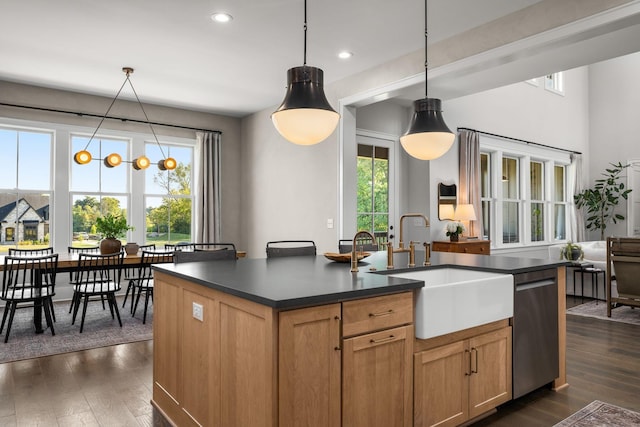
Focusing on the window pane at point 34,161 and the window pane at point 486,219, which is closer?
the window pane at point 34,161

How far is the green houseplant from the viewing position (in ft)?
30.4

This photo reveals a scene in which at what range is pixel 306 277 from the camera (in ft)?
7.54

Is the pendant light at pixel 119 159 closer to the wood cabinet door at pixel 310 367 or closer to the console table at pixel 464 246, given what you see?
the console table at pixel 464 246

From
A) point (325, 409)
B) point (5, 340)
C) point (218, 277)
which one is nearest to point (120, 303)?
point (5, 340)

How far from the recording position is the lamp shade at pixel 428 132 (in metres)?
2.90

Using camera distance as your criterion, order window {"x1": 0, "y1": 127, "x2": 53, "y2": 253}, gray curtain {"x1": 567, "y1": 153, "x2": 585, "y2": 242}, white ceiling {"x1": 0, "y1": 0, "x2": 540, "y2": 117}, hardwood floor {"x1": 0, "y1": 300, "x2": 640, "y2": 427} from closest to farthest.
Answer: hardwood floor {"x1": 0, "y1": 300, "x2": 640, "y2": 427}, white ceiling {"x1": 0, "y1": 0, "x2": 540, "y2": 117}, window {"x1": 0, "y1": 127, "x2": 53, "y2": 253}, gray curtain {"x1": 567, "y1": 153, "x2": 585, "y2": 242}

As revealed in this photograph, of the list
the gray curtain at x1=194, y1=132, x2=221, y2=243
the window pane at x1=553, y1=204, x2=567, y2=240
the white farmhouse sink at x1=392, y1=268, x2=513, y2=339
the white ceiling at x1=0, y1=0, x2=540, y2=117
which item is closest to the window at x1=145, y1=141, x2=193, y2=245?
the gray curtain at x1=194, y1=132, x2=221, y2=243

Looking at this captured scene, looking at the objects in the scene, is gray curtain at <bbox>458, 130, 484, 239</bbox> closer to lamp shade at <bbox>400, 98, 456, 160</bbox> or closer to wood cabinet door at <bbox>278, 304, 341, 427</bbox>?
lamp shade at <bbox>400, 98, 456, 160</bbox>

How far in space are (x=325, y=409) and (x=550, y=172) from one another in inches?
342

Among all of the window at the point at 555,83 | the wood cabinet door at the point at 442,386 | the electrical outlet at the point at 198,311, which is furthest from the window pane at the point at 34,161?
the window at the point at 555,83

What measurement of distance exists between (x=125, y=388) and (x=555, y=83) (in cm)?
955

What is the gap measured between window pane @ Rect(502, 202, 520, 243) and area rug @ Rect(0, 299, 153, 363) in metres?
6.15

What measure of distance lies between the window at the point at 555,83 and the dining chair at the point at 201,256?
8162 mm

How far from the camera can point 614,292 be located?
5.92 metres
